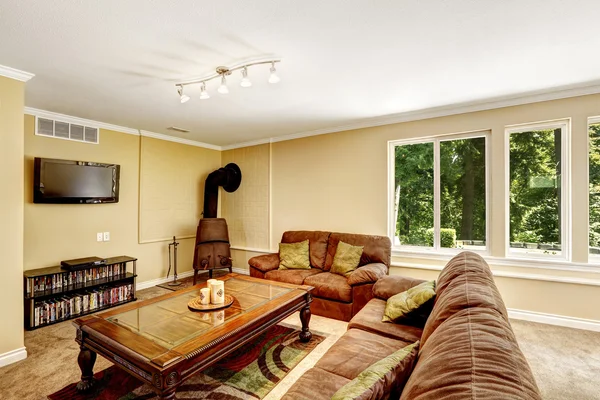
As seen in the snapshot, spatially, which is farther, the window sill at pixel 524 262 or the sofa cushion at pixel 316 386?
the window sill at pixel 524 262

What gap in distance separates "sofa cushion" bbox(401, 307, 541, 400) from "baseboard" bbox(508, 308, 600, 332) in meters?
2.84

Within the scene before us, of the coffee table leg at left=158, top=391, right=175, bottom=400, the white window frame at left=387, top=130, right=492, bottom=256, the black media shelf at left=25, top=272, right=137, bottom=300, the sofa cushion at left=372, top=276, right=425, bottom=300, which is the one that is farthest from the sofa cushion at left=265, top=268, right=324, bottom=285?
the coffee table leg at left=158, top=391, right=175, bottom=400

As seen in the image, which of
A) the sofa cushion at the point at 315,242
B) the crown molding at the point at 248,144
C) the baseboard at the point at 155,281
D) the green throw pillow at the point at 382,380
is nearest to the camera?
the green throw pillow at the point at 382,380

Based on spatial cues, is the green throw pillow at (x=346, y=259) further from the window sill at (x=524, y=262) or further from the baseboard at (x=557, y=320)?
the baseboard at (x=557, y=320)

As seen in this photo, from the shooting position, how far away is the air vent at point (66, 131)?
11.5ft

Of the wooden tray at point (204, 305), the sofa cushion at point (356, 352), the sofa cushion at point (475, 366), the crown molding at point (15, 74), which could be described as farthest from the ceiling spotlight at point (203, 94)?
the sofa cushion at point (475, 366)

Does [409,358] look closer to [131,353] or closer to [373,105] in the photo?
[131,353]

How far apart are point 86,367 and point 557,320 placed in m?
4.34

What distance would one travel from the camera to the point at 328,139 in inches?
174

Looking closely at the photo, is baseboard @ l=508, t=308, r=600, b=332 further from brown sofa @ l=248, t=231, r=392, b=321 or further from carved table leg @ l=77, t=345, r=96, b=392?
carved table leg @ l=77, t=345, r=96, b=392

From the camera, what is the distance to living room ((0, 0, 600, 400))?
1899 millimetres

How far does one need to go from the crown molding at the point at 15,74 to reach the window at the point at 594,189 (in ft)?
17.9

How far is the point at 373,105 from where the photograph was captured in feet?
11.1

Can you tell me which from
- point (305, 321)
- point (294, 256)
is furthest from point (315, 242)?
point (305, 321)
